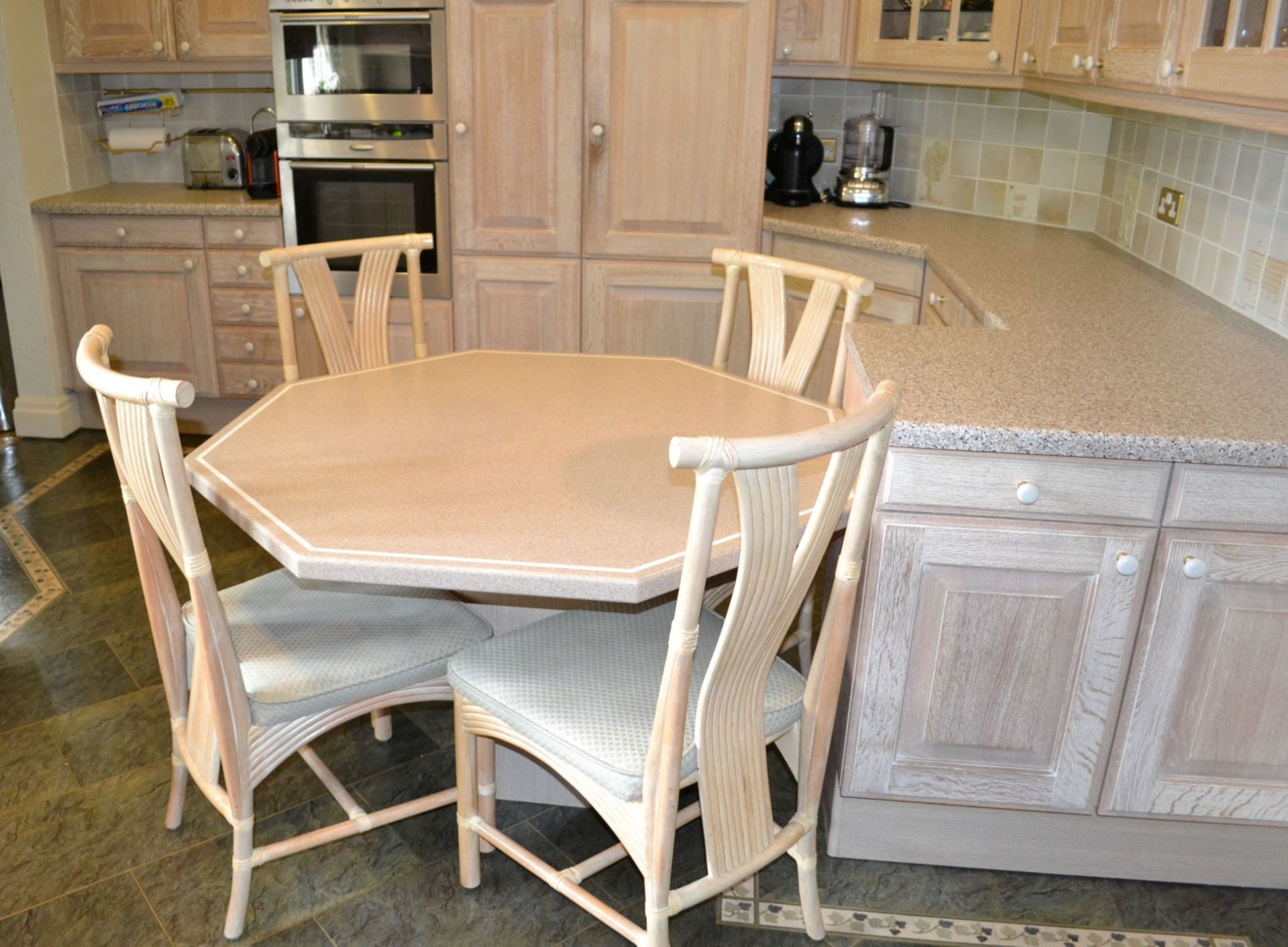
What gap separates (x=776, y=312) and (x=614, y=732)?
49.1 inches

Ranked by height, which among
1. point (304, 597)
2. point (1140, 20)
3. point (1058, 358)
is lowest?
point (304, 597)

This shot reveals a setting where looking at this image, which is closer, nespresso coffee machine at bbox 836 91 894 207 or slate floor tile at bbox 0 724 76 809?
slate floor tile at bbox 0 724 76 809

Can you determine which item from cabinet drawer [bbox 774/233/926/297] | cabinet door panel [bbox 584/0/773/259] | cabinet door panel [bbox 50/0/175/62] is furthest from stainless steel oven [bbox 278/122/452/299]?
cabinet drawer [bbox 774/233/926/297]

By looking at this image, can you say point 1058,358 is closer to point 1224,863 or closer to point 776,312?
point 776,312

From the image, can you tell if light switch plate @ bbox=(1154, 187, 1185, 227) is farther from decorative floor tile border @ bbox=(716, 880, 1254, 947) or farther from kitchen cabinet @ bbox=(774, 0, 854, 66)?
decorative floor tile border @ bbox=(716, 880, 1254, 947)

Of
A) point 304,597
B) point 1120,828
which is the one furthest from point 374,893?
point 1120,828

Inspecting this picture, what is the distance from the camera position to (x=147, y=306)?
3994 millimetres

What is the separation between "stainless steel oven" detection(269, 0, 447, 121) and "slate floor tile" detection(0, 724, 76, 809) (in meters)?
2.11

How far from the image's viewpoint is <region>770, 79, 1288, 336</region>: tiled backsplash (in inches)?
92.4

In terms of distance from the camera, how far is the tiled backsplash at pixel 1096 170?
2.35 m

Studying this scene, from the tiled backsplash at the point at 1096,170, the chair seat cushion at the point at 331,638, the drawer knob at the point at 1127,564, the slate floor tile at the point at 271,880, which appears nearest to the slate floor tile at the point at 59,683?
the slate floor tile at the point at 271,880

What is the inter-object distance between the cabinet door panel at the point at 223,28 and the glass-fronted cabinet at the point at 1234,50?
9.70ft

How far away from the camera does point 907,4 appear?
345 cm

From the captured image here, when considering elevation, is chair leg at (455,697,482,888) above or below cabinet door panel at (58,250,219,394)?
below
